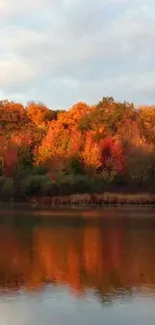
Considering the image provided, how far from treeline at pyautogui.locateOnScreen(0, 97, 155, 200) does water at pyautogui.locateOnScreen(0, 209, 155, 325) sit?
932 inches

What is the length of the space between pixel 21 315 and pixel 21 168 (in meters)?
46.2

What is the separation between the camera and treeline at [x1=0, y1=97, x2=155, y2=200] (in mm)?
52781

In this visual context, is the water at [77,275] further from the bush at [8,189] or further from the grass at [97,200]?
Result: the bush at [8,189]

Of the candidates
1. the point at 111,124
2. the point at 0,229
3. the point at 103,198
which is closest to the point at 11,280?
the point at 0,229

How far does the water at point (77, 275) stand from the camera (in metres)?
12.0

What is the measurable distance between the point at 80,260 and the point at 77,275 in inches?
101

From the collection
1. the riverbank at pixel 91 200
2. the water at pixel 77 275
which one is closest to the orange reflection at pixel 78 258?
A: the water at pixel 77 275

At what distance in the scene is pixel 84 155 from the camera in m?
57.6

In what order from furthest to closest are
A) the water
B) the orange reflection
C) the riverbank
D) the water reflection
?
the riverbank, the orange reflection, the water reflection, the water

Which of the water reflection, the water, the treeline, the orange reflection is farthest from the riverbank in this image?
the orange reflection

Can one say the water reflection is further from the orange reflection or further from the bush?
the bush

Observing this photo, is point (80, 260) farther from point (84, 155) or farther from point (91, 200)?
point (84, 155)

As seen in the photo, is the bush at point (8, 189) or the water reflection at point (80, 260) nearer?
the water reflection at point (80, 260)

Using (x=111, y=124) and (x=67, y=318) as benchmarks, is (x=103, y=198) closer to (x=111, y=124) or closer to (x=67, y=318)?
(x=111, y=124)
